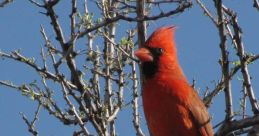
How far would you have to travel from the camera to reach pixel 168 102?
3734 millimetres

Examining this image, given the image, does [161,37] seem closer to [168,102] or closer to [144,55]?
[144,55]

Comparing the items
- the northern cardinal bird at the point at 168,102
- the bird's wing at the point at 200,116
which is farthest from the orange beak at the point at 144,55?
the bird's wing at the point at 200,116

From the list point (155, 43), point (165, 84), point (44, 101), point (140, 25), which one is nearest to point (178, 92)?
point (165, 84)

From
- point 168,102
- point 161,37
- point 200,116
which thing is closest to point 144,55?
point 161,37

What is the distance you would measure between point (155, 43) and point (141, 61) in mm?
160

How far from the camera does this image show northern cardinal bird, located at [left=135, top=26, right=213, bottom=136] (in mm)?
3719

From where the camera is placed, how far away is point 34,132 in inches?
136

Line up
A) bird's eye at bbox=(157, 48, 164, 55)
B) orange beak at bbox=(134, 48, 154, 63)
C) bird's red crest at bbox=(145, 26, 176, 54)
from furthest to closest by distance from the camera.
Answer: bird's eye at bbox=(157, 48, 164, 55), bird's red crest at bbox=(145, 26, 176, 54), orange beak at bbox=(134, 48, 154, 63)

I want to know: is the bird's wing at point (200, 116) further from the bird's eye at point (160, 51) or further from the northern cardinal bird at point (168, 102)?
the bird's eye at point (160, 51)

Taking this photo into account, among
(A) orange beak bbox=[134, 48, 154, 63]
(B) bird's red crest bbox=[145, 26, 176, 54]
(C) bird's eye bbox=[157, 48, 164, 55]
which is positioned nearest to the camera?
(A) orange beak bbox=[134, 48, 154, 63]

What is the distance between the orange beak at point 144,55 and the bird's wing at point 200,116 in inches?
15.6

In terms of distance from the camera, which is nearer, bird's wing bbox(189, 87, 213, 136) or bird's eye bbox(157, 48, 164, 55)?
bird's wing bbox(189, 87, 213, 136)

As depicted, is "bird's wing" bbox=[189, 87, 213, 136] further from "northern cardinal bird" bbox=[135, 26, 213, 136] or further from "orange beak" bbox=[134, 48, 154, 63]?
"orange beak" bbox=[134, 48, 154, 63]

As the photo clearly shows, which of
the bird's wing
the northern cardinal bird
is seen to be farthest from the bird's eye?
the bird's wing
